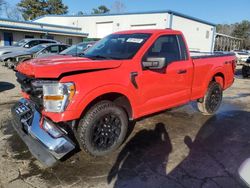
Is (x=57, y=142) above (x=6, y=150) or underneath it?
above

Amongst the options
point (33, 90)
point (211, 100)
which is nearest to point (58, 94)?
point (33, 90)

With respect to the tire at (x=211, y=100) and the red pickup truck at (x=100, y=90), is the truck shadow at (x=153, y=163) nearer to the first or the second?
the red pickup truck at (x=100, y=90)

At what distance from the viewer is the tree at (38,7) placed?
56134 mm

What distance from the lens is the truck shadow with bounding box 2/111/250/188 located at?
3354mm

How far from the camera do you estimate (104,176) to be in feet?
11.3

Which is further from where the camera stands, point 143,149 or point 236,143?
point 236,143

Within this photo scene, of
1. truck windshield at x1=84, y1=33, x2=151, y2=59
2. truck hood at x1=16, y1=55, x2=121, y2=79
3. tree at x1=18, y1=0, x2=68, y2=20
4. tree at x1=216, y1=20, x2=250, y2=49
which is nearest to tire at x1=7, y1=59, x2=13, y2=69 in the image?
truck windshield at x1=84, y1=33, x2=151, y2=59

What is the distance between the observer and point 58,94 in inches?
132

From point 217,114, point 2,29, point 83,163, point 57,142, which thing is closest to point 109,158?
point 83,163

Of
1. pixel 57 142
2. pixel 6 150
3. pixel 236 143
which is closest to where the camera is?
pixel 57 142

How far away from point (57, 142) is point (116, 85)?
1.20 m

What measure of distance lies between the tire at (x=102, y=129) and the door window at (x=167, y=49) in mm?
1243

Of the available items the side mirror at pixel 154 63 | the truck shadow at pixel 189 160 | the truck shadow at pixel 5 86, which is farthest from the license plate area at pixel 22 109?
the truck shadow at pixel 5 86

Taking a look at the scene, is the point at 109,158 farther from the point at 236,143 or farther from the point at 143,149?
the point at 236,143
